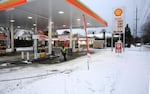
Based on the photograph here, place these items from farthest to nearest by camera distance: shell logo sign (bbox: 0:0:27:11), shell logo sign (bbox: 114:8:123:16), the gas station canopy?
1. shell logo sign (bbox: 114:8:123:16)
2. the gas station canopy
3. shell logo sign (bbox: 0:0:27:11)

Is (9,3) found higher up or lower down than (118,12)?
lower down

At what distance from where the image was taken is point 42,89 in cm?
690

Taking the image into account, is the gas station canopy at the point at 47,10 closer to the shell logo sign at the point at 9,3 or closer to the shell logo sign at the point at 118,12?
the shell logo sign at the point at 9,3

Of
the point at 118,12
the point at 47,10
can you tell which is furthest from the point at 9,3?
the point at 118,12

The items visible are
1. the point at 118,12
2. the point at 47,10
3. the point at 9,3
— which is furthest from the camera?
the point at 118,12

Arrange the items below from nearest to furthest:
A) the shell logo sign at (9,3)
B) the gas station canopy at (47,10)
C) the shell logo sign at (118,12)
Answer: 1. the shell logo sign at (9,3)
2. the gas station canopy at (47,10)
3. the shell logo sign at (118,12)

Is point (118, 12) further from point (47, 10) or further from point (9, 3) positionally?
point (9, 3)

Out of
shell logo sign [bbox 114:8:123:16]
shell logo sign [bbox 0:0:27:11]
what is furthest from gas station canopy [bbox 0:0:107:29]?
shell logo sign [bbox 114:8:123:16]

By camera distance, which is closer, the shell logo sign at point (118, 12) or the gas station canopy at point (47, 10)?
the gas station canopy at point (47, 10)

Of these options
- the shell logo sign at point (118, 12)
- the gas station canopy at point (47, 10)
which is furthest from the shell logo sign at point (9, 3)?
the shell logo sign at point (118, 12)

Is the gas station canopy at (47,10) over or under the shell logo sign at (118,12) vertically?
under

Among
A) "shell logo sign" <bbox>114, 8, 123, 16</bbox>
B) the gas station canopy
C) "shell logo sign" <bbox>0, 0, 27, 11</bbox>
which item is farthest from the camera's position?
"shell logo sign" <bbox>114, 8, 123, 16</bbox>

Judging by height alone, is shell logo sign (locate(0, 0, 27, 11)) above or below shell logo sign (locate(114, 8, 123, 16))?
below

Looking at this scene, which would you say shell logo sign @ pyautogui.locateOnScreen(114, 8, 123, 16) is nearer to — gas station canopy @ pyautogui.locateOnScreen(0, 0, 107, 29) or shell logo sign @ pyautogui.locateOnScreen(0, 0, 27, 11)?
gas station canopy @ pyautogui.locateOnScreen(0, 0, 107, 29)
